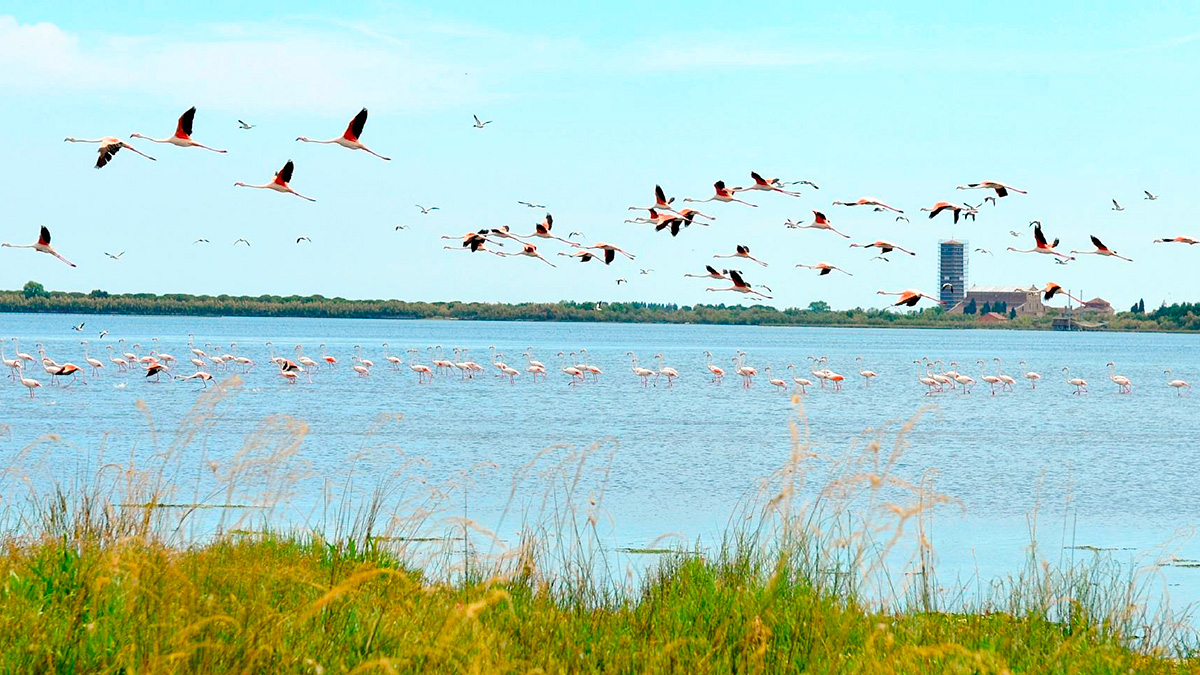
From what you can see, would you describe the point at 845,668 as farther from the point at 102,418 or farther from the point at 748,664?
the point at 102,418

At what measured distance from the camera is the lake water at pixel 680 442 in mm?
15406

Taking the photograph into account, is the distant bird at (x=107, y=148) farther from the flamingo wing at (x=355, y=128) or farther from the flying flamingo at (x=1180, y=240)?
the flying flamingo at (x=1180, y=240)

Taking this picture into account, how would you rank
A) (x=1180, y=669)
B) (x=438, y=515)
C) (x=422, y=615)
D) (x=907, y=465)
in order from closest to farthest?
(x=422, y=615), (x=1180, y=669), (x=438, y=515), (x=907, y=465)

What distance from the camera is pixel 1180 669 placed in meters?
7.70

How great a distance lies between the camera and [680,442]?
2648 cm

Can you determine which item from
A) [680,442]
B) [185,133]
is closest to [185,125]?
[185,133]

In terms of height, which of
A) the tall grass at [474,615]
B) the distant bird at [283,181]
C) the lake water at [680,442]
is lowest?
the lake water at [680,442]

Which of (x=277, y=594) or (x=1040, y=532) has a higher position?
(x=277, y=594)

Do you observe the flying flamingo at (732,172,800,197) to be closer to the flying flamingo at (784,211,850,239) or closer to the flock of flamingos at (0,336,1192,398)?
the flying flamingo at (784,211,850,239)

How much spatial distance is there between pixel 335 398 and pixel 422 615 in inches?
1272

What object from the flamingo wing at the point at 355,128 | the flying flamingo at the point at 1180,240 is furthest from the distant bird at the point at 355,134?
the flying flamingo at the point at 1180,240

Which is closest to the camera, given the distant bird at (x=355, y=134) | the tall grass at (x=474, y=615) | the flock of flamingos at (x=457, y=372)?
the tall grass at (x=474, y=615)

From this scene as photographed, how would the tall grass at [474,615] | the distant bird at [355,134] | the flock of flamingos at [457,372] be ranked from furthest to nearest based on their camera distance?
the flock of flamingos at [457,372], the distant bird at [355,134], the tall grass at [474,615]

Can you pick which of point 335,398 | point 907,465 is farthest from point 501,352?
point 907,465
